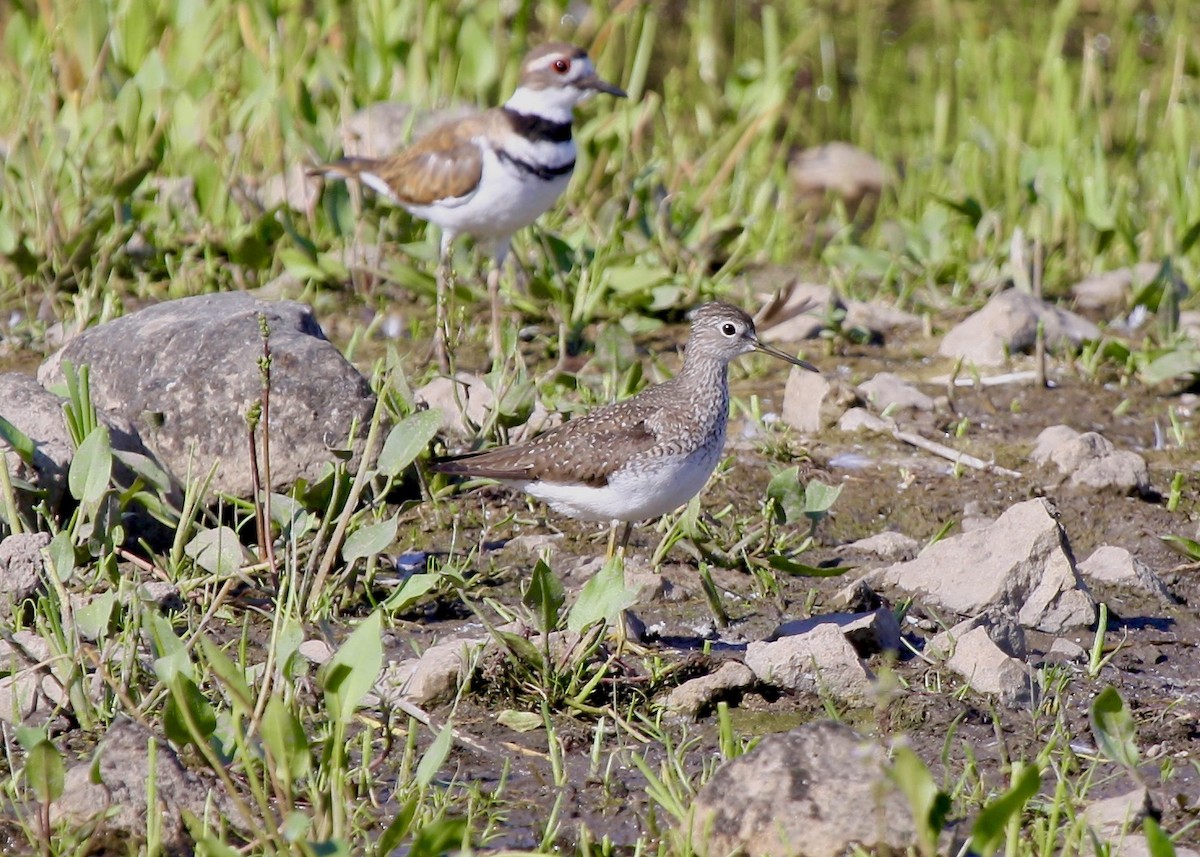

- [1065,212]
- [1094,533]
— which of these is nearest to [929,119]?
[1065,212]

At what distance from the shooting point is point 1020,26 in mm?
11188

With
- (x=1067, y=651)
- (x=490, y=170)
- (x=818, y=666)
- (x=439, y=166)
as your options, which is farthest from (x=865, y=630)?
(x=439, y=166)

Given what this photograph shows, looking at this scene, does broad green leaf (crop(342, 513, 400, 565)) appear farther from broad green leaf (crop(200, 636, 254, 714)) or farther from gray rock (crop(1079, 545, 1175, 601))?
gray rock (crop(1079, 545, 1175, 601))

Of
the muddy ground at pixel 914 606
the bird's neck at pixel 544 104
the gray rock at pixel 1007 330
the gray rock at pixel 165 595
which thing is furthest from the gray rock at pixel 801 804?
the bird's neck at pixel 544 104

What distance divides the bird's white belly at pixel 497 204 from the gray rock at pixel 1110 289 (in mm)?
2569

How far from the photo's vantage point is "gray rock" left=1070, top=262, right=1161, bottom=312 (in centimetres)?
743

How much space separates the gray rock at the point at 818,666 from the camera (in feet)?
13.5

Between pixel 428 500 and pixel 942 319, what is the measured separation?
305 centimetres

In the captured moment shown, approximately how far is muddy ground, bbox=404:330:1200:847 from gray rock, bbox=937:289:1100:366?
100 mm

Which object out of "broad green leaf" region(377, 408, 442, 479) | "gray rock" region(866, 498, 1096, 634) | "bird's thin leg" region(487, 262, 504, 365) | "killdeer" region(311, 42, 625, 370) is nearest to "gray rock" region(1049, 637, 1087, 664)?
"gray rock" region(866, 498, 1096, 634)

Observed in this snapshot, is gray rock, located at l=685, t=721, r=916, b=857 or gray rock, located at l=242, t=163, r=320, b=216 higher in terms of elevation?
gray rock, located at l=685, t=721, r=916, b=857

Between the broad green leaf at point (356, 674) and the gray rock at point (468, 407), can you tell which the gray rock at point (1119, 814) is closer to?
Result: the broad green leaf at point (356, 674)

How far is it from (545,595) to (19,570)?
1437 millimetres

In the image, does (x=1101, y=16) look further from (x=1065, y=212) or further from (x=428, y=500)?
(x=428, y=500)
